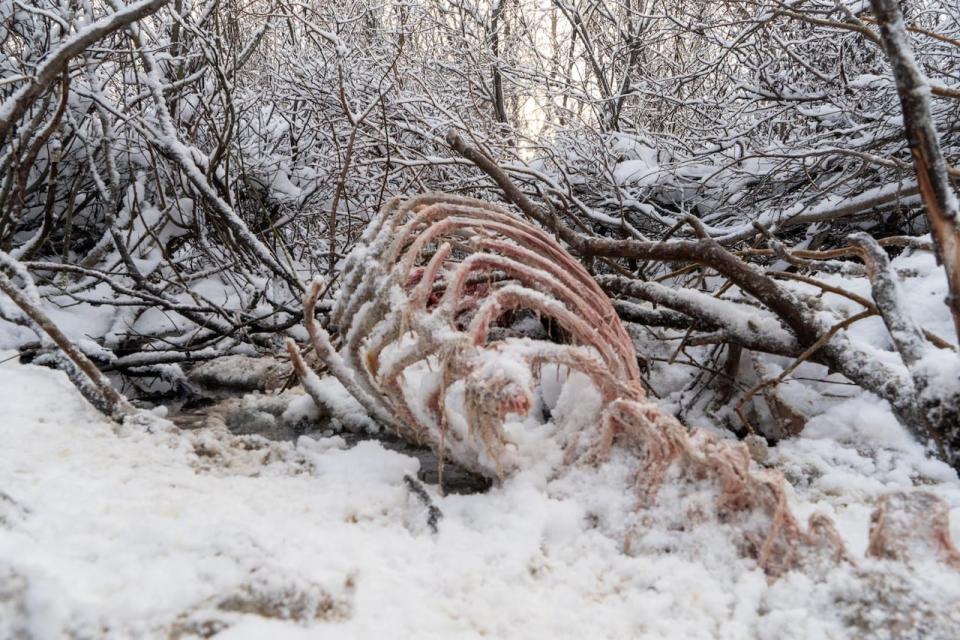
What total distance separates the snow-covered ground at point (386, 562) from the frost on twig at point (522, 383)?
0.18ft

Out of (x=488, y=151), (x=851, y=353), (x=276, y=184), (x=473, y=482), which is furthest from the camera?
(x=276, y=184)

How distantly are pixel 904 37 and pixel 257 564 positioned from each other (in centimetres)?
121

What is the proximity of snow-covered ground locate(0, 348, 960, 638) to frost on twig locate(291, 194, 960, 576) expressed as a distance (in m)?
0.05

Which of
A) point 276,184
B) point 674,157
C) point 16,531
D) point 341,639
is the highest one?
point 674,157

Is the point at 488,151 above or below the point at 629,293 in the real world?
above

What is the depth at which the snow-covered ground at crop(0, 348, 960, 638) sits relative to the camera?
0.81m

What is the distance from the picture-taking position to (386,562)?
978 mm

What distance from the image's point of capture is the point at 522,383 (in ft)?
3.50

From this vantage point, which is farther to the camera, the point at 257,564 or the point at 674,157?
the point at 674,157

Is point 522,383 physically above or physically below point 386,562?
above

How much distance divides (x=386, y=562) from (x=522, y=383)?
0.35 m

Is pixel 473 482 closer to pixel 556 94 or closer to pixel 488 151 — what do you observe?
pixel 488 151

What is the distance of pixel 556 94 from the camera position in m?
4.82

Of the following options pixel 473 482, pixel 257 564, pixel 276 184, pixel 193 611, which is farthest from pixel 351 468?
pixel 276 184
